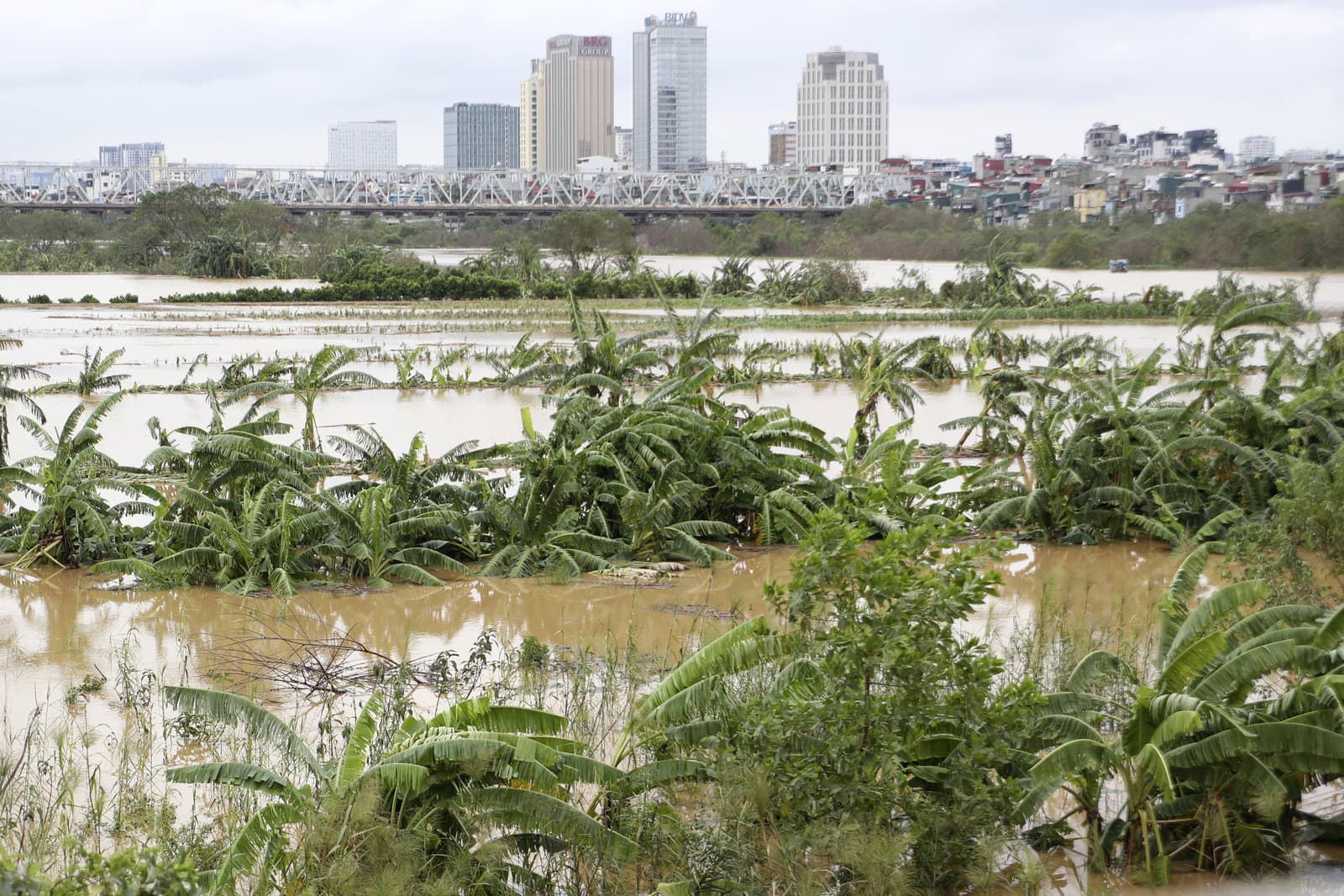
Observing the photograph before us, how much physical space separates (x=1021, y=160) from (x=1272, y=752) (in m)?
144

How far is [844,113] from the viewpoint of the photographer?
588 ft

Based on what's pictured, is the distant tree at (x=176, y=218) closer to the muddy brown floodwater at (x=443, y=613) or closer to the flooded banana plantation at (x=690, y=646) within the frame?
the flooded banana plantation at (x=690, y=646)

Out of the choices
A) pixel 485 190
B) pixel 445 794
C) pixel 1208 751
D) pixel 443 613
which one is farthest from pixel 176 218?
pixel 1208 751

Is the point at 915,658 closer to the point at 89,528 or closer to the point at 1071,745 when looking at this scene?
the point at 1071,745

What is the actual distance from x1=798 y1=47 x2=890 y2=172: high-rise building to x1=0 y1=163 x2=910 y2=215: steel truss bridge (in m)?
68.8

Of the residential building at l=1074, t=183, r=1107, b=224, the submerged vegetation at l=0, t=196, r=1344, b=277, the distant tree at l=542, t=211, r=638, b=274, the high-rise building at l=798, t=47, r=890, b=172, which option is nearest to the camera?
the distant tree at l=542, t=211, r=638, b=274

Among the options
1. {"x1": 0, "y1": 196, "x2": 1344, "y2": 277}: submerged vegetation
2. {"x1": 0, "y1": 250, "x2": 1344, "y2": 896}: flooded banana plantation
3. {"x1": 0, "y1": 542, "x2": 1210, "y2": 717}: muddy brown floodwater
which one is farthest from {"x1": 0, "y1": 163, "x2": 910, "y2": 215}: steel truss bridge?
{"x1": 0, "y1": 542, "x2": 1210, "y2": 717}: muddy brown floodwater

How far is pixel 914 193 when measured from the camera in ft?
341

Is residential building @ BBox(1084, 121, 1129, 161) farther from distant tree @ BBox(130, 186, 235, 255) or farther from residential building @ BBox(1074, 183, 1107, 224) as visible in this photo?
distant tree @ BBox(130, 186, 235, 255)

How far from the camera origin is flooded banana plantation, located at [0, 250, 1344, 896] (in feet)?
13.6

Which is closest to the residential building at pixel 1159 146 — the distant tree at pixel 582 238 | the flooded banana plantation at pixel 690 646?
the distant tree at pixel 582 238

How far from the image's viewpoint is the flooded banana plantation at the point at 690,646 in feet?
13.6

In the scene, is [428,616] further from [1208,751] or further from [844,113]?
[844,113]

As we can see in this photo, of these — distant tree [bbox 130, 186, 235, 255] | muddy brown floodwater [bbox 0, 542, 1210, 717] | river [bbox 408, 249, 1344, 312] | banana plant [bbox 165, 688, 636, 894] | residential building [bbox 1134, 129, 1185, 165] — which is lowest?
muddy brown floodwater [bbox 0, 542, 1210, 717]
